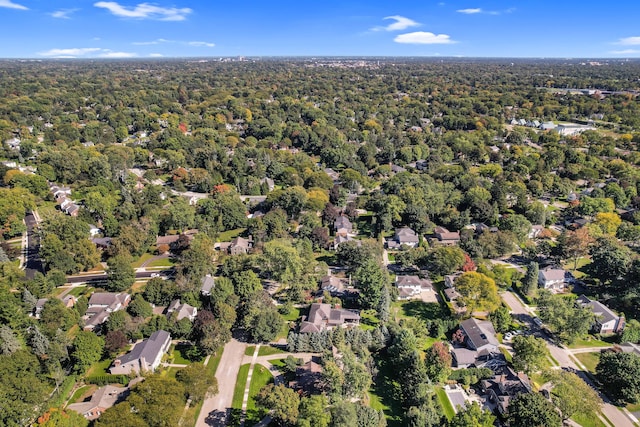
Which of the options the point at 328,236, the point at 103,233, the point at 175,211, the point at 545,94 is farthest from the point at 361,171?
the point at 545,94

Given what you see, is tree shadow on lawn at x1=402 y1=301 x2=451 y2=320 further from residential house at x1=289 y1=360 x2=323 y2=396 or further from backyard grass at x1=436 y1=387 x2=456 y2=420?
residential house at x1=289 y1=360 x2=323 y2=396

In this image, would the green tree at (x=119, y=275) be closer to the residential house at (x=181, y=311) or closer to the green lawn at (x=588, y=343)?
the residential house at (x=181, y=311)

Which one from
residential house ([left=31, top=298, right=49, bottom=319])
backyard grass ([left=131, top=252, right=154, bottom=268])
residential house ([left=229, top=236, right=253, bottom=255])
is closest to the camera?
residential house ([left=31, top=298, right=49, bottom=319])

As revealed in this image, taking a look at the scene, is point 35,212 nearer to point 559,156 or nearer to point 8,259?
point 8,259

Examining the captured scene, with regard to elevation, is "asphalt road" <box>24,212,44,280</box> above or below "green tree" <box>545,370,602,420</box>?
above

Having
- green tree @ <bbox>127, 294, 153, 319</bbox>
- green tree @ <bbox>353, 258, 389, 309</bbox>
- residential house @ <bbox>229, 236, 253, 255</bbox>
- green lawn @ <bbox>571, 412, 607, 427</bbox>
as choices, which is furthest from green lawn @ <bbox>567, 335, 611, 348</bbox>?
green tree @ <bbox>127, 294, 153, 319</bbox>

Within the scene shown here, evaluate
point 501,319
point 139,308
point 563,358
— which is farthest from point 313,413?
point 563,358

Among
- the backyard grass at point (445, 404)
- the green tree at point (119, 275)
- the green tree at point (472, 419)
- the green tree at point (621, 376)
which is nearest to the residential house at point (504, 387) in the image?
the backyard grass at point (445, 404)
